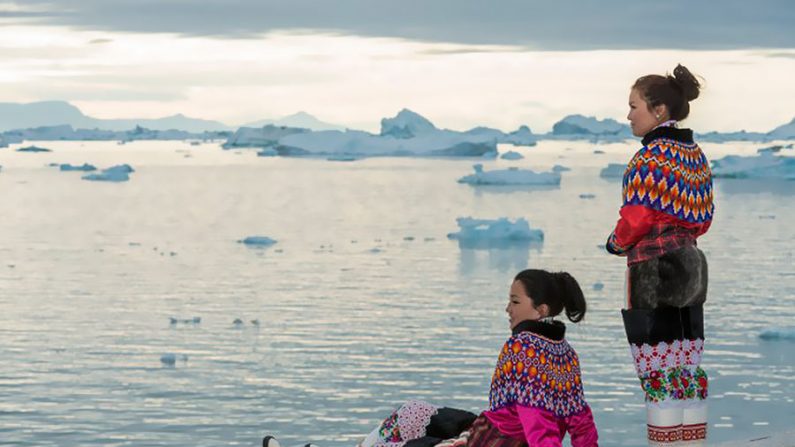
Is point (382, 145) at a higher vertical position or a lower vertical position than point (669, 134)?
lower

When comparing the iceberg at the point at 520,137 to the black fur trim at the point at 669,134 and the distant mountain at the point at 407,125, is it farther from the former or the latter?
the black fur trim at the point at 669,134

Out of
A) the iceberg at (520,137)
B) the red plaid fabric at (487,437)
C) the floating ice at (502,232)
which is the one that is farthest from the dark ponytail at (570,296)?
the iceberg at (520,137)

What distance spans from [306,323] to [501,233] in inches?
400

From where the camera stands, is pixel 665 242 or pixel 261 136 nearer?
pixel 665 242

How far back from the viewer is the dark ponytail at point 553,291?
450 cm

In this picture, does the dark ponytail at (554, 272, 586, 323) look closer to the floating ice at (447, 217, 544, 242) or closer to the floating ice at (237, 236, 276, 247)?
the floating ice at (237, 236, 276, 247)

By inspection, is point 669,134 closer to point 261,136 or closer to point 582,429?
point 582,429

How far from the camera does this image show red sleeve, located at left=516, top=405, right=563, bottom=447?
4520 mm

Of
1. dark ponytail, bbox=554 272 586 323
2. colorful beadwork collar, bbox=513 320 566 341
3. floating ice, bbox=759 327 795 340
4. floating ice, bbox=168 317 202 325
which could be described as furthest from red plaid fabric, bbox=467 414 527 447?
floating ice, bbox=168 317 202 325

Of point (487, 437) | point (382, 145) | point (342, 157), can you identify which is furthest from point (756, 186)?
point (487, 437)

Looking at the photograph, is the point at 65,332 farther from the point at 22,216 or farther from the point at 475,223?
the point at 22,216

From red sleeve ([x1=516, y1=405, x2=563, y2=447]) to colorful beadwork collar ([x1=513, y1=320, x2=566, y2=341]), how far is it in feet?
0.83

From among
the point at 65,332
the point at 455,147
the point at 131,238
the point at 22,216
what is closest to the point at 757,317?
the point at 65,332

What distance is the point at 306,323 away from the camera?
15695 mm
